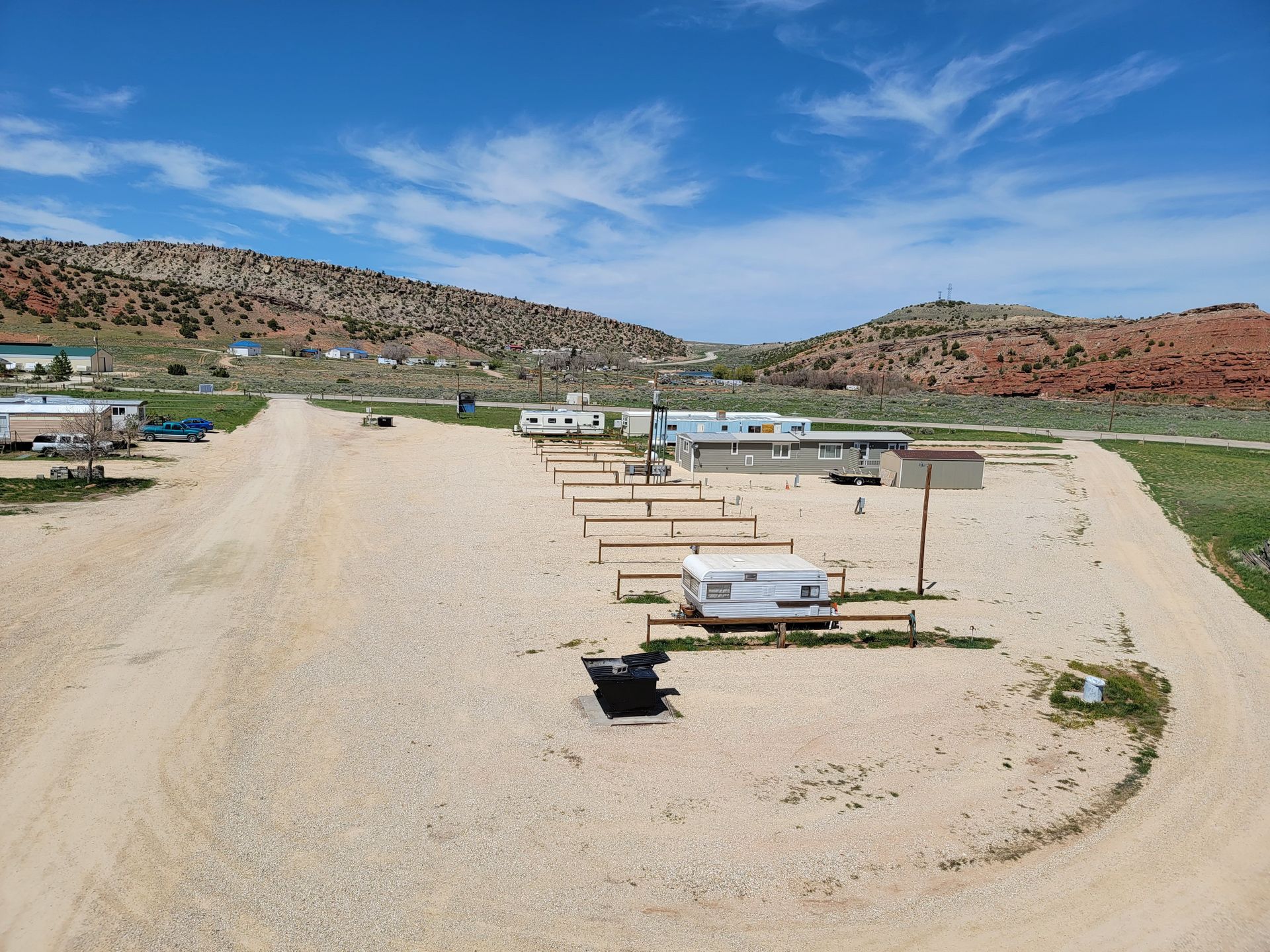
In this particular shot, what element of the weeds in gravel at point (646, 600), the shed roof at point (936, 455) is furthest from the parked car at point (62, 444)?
the shed roof at point (936, 455)

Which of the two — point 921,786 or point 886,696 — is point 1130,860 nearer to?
point 921,786

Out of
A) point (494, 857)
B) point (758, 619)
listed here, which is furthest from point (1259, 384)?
point (494, 857)

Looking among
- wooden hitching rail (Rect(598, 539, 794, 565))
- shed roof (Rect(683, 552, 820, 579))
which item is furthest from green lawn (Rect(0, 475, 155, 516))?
shed roof (Rect(683, 552, 820, 579))

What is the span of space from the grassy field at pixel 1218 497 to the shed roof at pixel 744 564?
47.9ft

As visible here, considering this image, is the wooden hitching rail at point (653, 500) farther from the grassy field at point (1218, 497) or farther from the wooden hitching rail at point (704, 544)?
the grassy field at point (1218, 497)

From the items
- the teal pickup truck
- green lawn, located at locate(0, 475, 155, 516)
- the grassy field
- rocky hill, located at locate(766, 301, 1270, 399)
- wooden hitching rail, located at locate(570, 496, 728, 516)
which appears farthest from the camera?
rocky hill, located at locate(766, 301, 1270, 399)

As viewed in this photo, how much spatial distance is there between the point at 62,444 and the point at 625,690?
39558 millimetres

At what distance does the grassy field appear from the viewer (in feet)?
88.1

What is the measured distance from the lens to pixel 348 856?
10031 millimetres

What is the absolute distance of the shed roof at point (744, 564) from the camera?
19203 millimetres

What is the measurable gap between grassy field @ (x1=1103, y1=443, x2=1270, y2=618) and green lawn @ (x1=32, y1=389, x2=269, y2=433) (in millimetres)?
57695

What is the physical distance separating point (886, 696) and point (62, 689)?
640 inches

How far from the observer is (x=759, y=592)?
760 inches

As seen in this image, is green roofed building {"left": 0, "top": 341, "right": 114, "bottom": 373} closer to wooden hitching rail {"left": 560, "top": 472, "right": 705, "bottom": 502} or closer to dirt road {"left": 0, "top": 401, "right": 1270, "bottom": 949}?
wooden hitching rail {"left": 560, "top": 472, "right": 705, "bottom": 502}
